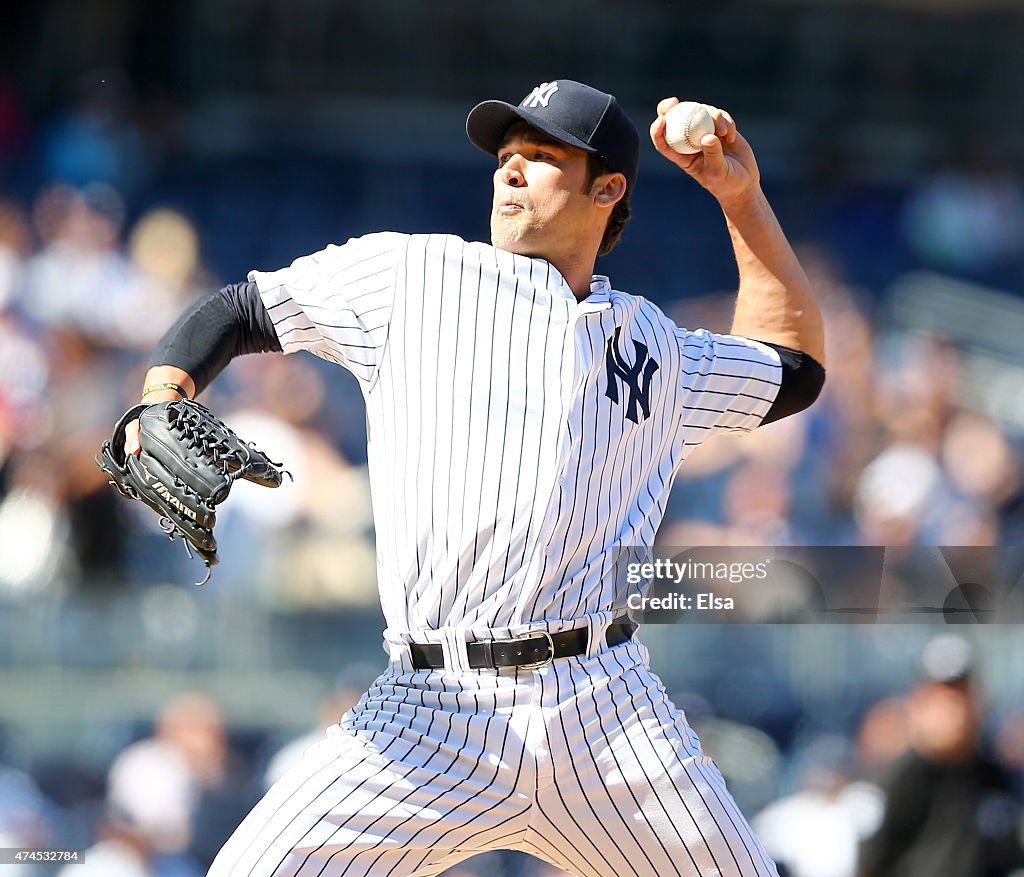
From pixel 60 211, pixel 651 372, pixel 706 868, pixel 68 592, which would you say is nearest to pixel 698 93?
pixel 60 211

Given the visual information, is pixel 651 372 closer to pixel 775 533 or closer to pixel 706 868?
pixel 706 868

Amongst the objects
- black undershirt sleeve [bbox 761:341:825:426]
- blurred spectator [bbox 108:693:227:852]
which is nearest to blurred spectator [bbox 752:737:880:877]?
blurred spectator [bbox 108:693:227:852]

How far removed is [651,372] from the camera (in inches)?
80.3

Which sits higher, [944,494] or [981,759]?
[944,494]

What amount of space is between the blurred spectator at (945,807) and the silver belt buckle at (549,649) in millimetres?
2371

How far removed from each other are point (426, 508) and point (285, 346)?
312 millimetres

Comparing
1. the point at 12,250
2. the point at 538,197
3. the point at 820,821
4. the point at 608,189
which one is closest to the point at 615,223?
the point at 608,189

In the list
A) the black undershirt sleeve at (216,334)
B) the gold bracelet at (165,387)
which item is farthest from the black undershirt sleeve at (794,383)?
the gold bracelet at (165,387)

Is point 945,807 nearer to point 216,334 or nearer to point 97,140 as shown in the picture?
point 216,334

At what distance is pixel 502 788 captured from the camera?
183cm

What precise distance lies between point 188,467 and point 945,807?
2.88 metres

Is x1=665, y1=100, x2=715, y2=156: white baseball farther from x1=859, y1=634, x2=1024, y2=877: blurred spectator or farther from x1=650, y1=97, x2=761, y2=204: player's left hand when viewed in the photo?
x1=859, y1=634, x2=1024, y2=877: blurred spectator

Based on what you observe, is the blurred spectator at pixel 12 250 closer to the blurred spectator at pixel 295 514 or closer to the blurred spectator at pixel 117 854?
the blurred spectator at pixel 295 514

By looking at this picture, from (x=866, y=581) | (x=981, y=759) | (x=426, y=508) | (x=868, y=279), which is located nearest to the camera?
(x=426, y=508)
